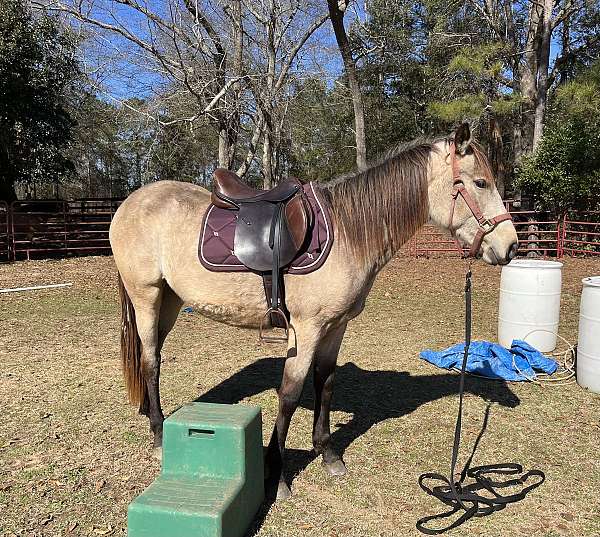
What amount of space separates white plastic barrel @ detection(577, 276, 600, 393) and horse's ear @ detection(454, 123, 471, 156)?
241 cm

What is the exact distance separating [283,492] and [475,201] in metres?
1.95

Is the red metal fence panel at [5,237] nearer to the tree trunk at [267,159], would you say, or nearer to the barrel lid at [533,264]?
the tree trunk at [267,159]

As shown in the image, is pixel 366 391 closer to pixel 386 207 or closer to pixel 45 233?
pixel 386 207

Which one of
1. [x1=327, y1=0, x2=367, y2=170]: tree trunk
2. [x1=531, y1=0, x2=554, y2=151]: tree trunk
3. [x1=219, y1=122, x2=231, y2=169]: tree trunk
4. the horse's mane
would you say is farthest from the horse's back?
[x1=531, y1=0, x2=554, y2=151]: tree trunk

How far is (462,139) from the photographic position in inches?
107

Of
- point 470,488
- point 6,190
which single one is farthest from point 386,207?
point 6,190

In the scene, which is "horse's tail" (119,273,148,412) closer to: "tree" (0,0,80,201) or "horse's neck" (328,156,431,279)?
"horse's neck" (328,156,431,279)

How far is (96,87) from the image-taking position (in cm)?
1440

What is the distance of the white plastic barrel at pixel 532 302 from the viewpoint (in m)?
5.34

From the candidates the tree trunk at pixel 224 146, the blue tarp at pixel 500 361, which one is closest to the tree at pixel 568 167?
the tree trunk at pixel 224 146

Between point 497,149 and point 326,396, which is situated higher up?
point 497,149

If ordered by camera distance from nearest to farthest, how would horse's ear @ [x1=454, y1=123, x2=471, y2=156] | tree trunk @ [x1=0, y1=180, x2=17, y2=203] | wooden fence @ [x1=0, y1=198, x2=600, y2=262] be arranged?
horse's ear @ [x1=454, y1=123, x2=471, y2=156], wooden fence @ [x1=0, y1=198, x2=600, y2=262], tree trunk @ [x1=0, y1=180, x2=17, y2=203]

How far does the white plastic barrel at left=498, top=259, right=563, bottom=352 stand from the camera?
534cm

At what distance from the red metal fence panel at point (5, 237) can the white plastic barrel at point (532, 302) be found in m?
11.7
